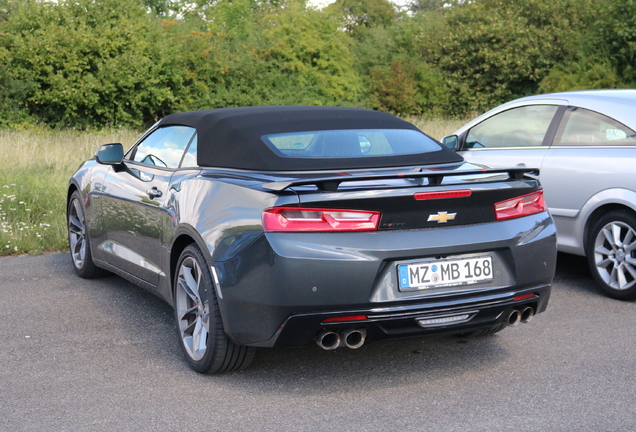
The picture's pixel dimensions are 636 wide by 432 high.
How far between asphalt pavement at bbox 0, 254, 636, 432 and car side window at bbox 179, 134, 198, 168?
1.14 metres

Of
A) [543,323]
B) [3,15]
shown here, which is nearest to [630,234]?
[543,323]

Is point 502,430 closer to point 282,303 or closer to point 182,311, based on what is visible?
point 282,303

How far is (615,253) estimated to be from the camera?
235 inches

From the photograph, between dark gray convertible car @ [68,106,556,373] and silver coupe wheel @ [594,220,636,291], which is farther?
silver coupe wheel @ [594,220,636,291]

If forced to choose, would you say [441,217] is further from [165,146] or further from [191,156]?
[165,146]

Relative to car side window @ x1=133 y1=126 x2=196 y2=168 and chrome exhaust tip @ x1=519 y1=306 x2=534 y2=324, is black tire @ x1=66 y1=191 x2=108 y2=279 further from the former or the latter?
chrome exhaust tip @ x1=519 y1=306 x2=534 y2=324

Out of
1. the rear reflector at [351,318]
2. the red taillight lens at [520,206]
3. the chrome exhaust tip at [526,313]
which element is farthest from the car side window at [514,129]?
the rear reflector at [351,318]

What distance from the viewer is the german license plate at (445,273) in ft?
12.4

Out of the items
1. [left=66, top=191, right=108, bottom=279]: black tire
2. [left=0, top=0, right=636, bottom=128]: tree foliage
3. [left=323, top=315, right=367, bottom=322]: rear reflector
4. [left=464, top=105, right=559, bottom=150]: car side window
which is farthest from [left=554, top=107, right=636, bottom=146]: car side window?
[left=0, top=0, right=636, bottom=128]: tree foliage

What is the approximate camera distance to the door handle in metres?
4.91

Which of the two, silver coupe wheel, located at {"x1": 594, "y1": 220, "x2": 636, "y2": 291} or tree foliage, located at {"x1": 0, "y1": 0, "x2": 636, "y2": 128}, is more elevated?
silver coupe wheel, located at {"x1": 594, "y1": 220, "x2": 636, "y2": 291}

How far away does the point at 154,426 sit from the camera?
3562 millimetres

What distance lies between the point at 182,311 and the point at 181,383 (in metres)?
0.52

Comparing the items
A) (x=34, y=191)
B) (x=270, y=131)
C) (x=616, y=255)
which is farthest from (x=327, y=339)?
(x=34, y=191)
